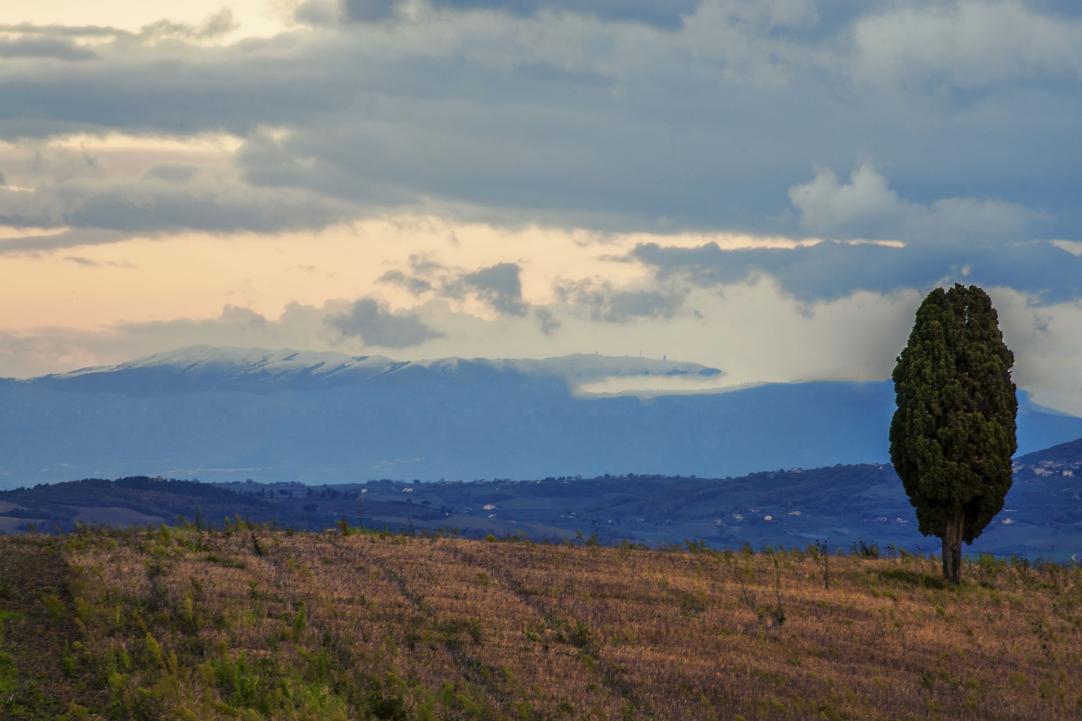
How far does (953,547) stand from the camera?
5359 cm

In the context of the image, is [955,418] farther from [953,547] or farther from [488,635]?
[488,635]

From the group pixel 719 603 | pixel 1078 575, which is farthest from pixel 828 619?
pixel 1078 575

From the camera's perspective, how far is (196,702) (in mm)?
27062

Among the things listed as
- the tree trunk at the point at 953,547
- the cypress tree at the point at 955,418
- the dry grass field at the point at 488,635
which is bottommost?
the dry grass field at the point at 488,635

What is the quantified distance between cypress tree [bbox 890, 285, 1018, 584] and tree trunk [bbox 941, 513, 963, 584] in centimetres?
4

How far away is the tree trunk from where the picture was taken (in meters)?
53.5

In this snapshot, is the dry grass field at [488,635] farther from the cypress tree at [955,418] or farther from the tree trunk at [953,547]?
the cypress tree at [955,418]

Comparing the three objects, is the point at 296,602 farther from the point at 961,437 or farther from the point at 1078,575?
the point at 1078,575

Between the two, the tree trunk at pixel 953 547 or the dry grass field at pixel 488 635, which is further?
the tree trunk at pixel 953 547

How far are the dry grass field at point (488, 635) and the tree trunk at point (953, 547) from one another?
0.83m

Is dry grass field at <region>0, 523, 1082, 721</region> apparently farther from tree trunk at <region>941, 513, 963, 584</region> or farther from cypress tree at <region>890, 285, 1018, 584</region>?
cypress tree at <region>890, 285, 1018, 584</region>

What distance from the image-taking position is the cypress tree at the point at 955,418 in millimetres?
53062

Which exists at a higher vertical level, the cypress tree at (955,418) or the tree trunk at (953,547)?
the cypress tree at (955,418)

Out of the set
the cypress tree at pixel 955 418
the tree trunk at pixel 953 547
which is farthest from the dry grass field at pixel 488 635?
the cypress tree at pixel 955 418
